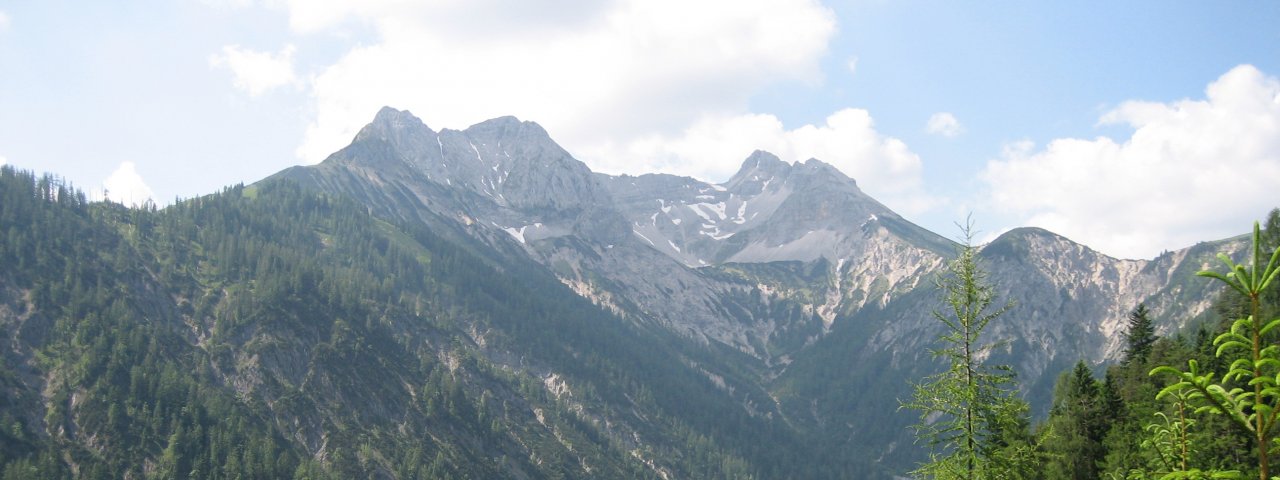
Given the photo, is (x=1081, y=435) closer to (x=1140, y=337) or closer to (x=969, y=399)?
(x=1140, y=337)

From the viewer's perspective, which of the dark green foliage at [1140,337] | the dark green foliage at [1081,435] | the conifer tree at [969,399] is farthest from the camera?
the dark green foliage at [1140,337]

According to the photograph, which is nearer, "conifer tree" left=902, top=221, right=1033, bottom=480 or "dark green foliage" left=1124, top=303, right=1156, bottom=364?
"conifer tree" left=902, top=221, right=1033, bottom=480

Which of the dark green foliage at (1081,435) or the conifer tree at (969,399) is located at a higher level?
the conifer tree at (969,399)

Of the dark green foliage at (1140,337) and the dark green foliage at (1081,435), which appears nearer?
the dark green foliage at (1081,435)

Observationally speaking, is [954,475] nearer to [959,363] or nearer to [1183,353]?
[959,363]

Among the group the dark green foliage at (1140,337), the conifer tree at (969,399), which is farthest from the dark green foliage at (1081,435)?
the conifer tree at (969,399)

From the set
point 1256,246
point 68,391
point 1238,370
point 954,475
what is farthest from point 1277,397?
point 68,391

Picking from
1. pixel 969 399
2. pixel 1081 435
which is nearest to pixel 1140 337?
pixel 1081 435

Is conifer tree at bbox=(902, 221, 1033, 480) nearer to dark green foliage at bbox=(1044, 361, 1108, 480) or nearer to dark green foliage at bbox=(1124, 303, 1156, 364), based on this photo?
dark green foliage at bbox=(1044, 361, 1108, 480)

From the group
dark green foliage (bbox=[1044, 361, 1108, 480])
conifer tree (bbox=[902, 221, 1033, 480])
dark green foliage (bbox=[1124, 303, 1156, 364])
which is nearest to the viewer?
conifer tree (bbox=[902, 221, 1033, 480])

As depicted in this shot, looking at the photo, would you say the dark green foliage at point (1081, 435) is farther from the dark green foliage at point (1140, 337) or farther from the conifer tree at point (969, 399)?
the conifer tree at point (969, 399)

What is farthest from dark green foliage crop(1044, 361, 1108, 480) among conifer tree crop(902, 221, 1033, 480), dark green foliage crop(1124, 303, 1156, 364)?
conifer tree crop(902, 221, 1033, 480)

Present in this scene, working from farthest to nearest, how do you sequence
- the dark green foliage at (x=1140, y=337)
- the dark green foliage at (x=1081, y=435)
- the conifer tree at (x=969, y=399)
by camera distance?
the dark green foliage at (x=1140, y=337), the dark green foliage at (x=1081, y=435), the conifer tree at (x=969, y=399)

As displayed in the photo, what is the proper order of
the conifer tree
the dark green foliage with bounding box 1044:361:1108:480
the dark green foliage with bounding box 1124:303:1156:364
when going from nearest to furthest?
the conifer tree
the dark green foliage with bounding box 1044:361:1108:480
the dark green foliage with bounding box 1124:303:1156:364
